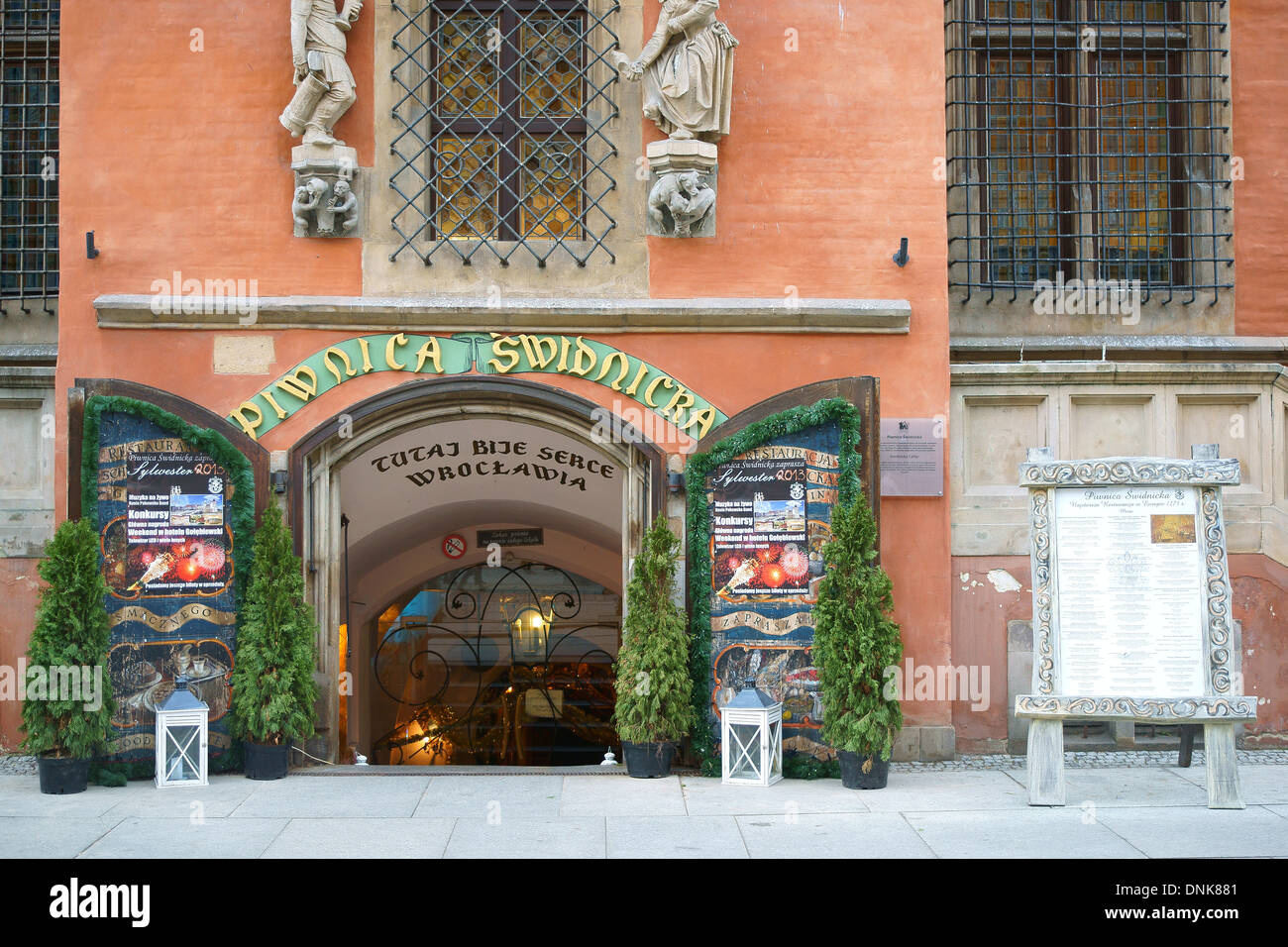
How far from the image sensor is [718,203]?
9539 millimetres

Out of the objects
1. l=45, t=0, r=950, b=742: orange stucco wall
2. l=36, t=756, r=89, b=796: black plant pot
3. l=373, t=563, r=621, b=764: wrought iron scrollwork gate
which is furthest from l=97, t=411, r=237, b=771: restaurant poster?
l=373, t=563, r=621, b=764: wrought iron scrollwork gate

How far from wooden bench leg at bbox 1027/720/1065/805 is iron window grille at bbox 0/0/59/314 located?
7918 millimetres

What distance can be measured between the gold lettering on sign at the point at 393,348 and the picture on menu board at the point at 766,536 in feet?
7.63

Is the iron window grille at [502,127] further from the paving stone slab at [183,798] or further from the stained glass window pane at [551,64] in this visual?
the paving stone slab at [183,798]

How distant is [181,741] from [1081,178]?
771 centimetres

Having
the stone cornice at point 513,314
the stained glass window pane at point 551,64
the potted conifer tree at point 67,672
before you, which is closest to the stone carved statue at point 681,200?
the stone cornice at point 513,314

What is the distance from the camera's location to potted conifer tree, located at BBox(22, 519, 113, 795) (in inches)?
326

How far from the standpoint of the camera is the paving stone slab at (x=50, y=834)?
264 inches

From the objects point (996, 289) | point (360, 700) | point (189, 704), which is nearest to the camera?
point (189, 704)

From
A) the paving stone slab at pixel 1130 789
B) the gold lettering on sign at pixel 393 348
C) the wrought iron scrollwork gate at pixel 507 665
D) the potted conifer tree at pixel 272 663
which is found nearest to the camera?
the paving stone slab at pixel 1130 789

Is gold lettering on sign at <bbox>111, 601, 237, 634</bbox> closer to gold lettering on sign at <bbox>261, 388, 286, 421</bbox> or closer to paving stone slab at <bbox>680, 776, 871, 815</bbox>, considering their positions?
gold lettering on sign at <bbox>261, 388, 286, 421</bbox>

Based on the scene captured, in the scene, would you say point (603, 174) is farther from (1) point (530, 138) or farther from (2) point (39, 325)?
(2) point (39, 325)

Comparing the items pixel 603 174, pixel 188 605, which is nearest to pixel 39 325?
pixel 188 605

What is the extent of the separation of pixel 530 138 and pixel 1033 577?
183 inches
